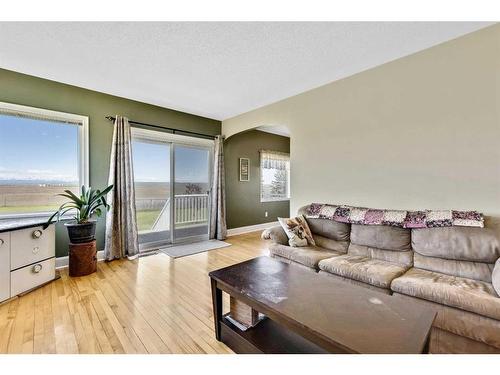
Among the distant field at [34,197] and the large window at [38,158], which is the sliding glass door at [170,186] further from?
the large window at [38,158]

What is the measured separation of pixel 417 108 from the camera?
2.43 m

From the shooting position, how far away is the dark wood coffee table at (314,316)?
1027 millimetres

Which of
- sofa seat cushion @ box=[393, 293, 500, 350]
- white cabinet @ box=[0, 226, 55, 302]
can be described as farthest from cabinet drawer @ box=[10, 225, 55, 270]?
sofa seat cushion @ box=[393, 293, 500, 350]

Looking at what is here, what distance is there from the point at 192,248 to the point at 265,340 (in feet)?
9.46

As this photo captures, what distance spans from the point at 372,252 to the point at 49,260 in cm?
369

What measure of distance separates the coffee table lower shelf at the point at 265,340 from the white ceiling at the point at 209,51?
2.40 metres

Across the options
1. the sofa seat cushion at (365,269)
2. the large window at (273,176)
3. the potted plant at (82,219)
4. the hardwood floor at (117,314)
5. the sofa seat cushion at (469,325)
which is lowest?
the hardwood floor at (117,314)

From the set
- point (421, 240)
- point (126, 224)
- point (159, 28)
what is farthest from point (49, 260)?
point (421, 240)

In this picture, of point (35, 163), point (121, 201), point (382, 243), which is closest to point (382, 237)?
point (382, 243)

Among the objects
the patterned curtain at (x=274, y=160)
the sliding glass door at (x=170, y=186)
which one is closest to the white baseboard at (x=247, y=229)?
the sliding glass door at (x=170, y=186)

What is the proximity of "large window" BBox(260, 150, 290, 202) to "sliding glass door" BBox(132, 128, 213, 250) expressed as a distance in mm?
1612

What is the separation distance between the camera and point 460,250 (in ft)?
6.30

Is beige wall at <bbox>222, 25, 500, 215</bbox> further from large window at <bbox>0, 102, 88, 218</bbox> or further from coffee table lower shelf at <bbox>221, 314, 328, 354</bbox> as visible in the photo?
large window at <bbox>0, 102, 88, 218</bbox>
